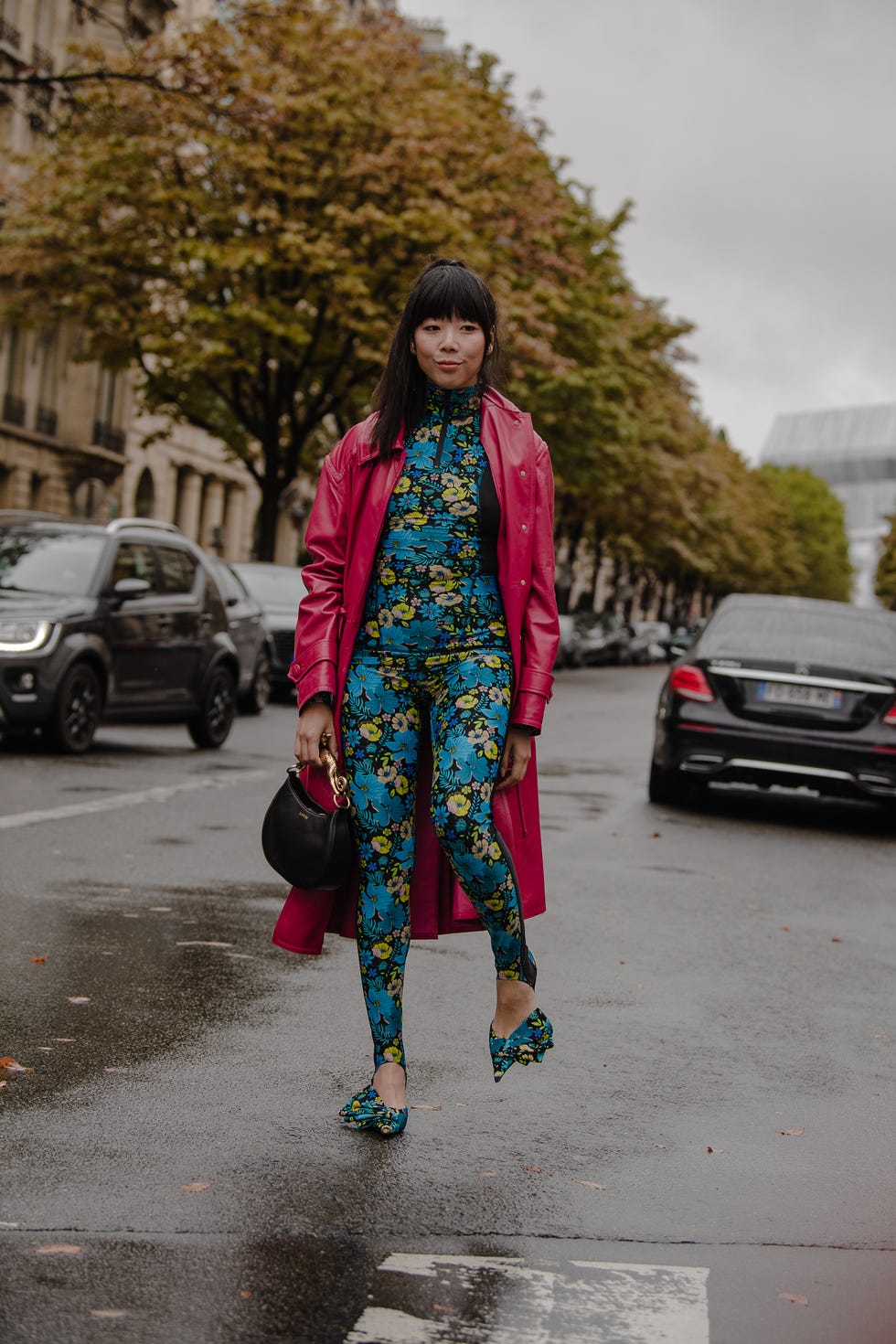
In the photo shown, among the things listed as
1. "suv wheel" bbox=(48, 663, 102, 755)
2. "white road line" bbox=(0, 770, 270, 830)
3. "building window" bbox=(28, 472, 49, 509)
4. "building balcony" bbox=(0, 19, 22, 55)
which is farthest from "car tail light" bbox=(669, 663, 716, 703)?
"building window" bbox=(28, 472, 49, 509)

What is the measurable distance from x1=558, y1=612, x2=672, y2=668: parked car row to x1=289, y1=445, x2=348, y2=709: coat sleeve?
3548cm

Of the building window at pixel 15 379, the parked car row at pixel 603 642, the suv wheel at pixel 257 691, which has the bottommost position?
the parked car row at pixel 603 642

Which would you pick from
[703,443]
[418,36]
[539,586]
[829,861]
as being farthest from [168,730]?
[703,443]

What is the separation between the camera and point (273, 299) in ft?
95.5

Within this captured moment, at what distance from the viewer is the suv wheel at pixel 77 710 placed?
43.1ft

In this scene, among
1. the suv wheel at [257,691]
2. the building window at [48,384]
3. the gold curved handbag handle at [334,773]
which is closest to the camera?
the gold curved handbag handle at [334,773]

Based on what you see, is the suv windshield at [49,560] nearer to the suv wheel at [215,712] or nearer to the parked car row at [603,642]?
the suv wheel at [215,712]

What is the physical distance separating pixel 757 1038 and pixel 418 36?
2757cm

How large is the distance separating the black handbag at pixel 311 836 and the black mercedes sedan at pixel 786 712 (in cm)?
824

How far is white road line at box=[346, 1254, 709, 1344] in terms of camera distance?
3.01 meters

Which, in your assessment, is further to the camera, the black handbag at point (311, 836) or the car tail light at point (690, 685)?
the car tail light at point (690, 685)

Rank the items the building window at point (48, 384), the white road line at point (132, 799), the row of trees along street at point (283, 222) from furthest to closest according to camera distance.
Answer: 1. the building window at point (48, 384)
2. the row of trees along street at point (283, 222)
3. the white road line at point (132, 799)

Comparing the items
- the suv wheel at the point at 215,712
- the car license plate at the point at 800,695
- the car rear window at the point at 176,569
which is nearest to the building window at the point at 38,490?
the car rear window at the point at 176,569

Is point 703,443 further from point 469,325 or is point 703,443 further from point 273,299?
point 469,325
